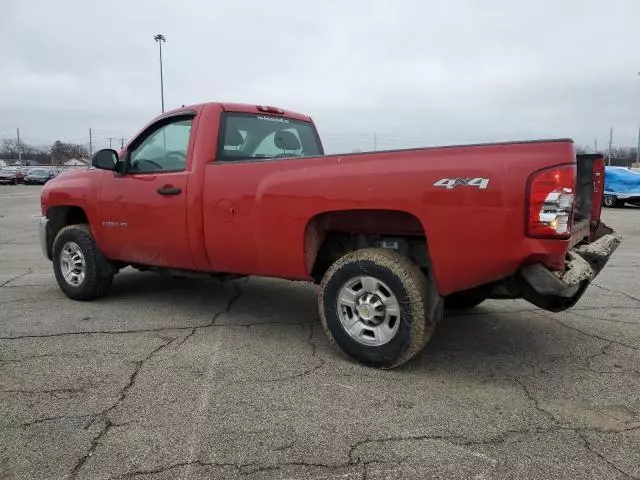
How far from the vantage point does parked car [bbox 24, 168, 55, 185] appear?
47469mm

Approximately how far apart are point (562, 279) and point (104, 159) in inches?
164

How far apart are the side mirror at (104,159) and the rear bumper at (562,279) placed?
393 centimetres

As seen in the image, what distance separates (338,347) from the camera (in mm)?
4023

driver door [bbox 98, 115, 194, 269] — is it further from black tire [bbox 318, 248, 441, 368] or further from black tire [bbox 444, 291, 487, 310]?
black tire [bbox 444, 291, 487, 310]

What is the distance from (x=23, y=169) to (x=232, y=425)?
53.7 metres

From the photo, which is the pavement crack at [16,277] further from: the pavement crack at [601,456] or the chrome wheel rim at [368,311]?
the pavement crack at [601,456]

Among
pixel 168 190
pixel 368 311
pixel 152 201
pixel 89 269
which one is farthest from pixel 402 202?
pixel 89 269

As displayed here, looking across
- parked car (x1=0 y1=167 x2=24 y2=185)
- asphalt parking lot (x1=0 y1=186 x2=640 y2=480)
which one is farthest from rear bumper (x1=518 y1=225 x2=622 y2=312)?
parked car (x1=0 y1=167 x2=24 y2=185)

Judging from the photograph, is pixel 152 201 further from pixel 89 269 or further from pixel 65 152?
pixel 65 152

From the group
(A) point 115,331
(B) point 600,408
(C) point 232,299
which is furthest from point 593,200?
(A) point 115,331

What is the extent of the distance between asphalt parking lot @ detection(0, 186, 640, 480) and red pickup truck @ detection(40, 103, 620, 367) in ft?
1.49

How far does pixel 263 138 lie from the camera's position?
526cm

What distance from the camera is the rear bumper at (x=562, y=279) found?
315cm

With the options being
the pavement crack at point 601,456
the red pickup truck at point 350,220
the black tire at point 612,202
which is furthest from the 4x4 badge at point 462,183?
the black tire at point 612,202
